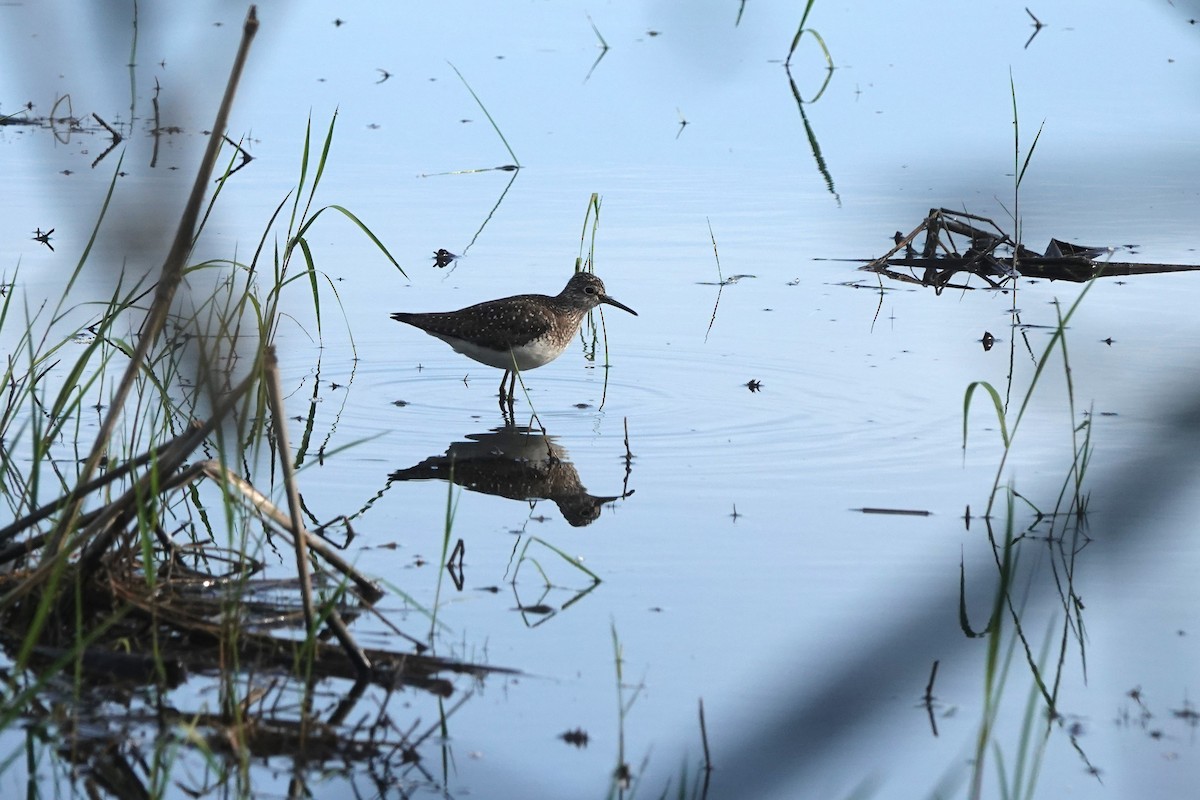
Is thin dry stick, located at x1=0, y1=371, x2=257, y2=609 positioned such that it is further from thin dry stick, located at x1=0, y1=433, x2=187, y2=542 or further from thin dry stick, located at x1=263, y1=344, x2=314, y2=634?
thin dry stick, located at x1=263, y1=344, x2=314, y2=634

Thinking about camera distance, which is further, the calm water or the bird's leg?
the bird's leg

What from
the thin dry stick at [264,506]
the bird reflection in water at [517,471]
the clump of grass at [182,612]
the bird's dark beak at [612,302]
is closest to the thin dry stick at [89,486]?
the clump of grass at [182,612]

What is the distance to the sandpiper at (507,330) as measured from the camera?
7.47 m

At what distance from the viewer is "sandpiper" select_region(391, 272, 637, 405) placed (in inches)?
294

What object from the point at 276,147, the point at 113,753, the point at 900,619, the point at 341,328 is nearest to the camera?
the point at 900,619

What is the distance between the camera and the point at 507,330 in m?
7.46

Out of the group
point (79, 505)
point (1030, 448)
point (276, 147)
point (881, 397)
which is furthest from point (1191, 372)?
point (276, 147)

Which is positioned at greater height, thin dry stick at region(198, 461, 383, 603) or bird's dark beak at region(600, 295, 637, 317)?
bird's dark beak at region(600, 295, 637, 317)

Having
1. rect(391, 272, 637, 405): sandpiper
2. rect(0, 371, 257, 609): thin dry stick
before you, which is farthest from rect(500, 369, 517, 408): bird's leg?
rect(0, 371, 257, 609): thin dry stick

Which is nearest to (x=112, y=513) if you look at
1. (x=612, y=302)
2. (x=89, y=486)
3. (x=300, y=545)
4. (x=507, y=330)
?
(x=89, y=486)

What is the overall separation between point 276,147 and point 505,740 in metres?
8.44

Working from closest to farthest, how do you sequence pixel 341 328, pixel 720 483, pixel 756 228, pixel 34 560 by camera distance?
pixel 34 560 → pixel 720 483 → pixel 341 328 → pixel 756 228

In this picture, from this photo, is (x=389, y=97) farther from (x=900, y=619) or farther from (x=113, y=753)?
(x=900, y=619)

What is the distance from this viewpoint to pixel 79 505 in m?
3.91
